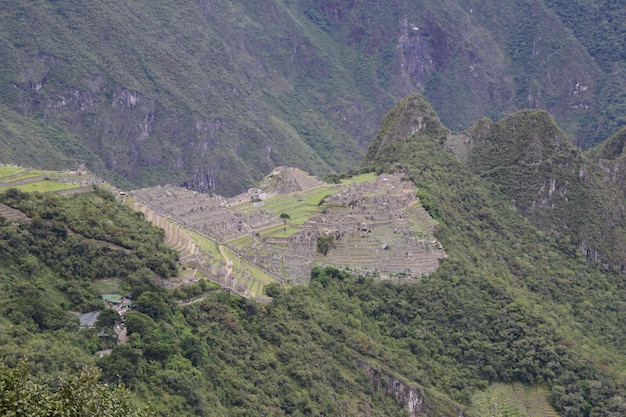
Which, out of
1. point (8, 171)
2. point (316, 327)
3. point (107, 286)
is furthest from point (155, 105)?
point (107, 286)

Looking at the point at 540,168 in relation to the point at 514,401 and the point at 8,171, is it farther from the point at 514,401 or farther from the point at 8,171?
the point at 8,171

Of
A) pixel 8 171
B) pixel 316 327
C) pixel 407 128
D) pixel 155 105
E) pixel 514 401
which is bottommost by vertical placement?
pixel 155 105

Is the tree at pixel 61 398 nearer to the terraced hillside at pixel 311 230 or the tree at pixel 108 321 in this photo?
the tree at pixel 108 321

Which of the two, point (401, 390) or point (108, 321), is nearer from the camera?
point (108, 321)

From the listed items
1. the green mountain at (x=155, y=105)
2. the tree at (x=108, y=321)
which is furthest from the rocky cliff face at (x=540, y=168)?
the green mountain at (x=155, y=105)

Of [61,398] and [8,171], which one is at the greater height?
[61,398]

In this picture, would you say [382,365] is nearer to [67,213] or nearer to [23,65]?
[67,213]

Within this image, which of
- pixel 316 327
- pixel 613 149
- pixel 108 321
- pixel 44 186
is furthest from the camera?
pixel 613 149

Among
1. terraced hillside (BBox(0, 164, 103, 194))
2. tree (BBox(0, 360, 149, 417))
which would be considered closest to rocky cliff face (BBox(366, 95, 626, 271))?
terraced hillside (BBox(0, 164, 103, 194))

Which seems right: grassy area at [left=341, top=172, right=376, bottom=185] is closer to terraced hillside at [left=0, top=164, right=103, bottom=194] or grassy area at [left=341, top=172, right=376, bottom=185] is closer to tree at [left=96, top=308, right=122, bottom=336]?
terraced hillside at [left=0, top=164, right=103, bottom=194]
